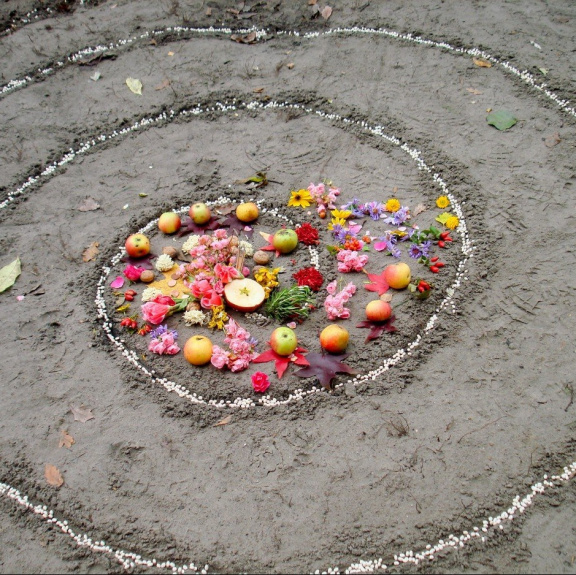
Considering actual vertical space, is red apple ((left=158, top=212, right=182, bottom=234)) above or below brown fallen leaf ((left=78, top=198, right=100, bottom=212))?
above

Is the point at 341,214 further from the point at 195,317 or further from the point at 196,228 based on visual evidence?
the point at 195,317

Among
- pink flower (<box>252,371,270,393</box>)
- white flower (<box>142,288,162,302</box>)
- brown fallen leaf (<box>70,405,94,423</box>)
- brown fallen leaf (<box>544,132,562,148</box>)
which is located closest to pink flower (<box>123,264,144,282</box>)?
white flower (<box>142,288,162,302</box>)

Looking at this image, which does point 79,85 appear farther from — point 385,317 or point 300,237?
point 385,317

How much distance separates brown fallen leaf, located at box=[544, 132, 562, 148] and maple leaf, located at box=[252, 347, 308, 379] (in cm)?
318

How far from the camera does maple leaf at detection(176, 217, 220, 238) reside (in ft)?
15.5

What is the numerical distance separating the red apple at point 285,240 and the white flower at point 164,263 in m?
0.83

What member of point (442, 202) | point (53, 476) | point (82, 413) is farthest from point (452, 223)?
point (53, 476)

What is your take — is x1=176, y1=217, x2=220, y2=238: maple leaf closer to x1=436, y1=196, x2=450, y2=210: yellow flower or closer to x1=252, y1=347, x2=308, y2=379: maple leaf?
x1=252, y1=347, x2=308, y2=379: maple leaf

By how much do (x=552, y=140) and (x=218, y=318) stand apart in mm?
3541

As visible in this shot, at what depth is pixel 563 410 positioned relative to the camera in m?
3.49

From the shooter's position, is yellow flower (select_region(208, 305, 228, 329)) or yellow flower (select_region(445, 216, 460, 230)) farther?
yellow flower (select_region(445, 216, 460, 230))

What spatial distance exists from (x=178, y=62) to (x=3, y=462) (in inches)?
187

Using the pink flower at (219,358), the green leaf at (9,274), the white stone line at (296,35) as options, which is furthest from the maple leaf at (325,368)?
the white stone line at (296,35)

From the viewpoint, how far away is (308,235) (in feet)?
14.9
